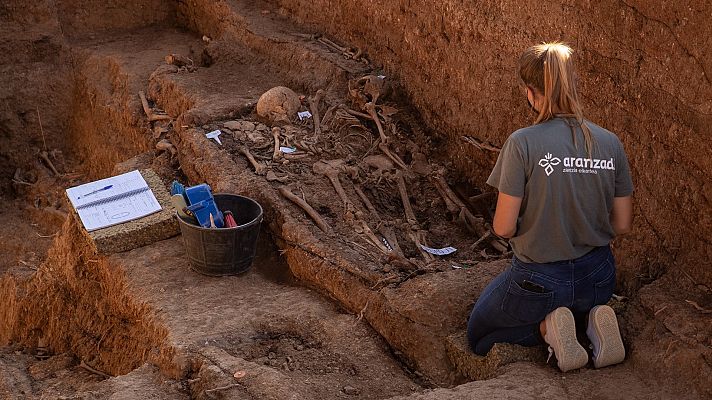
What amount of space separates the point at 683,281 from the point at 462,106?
2553 mm

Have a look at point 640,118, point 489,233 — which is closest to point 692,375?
point 640,118

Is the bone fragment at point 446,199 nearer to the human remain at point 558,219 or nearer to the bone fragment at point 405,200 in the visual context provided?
the bone fragment at point 405,200

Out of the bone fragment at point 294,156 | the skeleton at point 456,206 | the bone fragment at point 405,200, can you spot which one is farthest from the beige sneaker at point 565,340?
the bone fragment at point 294,156

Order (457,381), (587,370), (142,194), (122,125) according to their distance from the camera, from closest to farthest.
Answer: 1. (587,370)
2. (457,381)
3. (142,194)
4. (122,125)

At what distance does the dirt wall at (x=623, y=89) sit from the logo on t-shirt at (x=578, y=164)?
25.0 inches

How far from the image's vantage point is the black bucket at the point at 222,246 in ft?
18.7

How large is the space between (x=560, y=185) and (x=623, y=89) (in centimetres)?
119

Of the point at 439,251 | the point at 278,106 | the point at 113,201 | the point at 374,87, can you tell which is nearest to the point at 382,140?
the point at 374,87

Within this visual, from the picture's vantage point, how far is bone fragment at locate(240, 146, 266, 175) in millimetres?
6508

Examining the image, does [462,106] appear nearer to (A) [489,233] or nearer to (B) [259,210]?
(A) [489,233]

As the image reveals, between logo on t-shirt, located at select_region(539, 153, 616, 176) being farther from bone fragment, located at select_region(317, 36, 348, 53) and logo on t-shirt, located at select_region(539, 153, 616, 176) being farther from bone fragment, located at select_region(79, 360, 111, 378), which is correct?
bone fragment, located at select_region(317, 36, 348, 53)

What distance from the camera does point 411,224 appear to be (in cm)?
618

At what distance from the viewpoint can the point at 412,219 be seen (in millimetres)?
6230

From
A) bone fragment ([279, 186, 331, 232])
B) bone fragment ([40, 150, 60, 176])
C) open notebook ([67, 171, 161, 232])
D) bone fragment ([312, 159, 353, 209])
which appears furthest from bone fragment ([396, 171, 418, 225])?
bone fragment ([40, 150, 60, 176])
